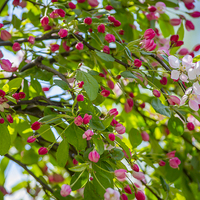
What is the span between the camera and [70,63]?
3.31 ft

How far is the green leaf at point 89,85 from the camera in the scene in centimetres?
56

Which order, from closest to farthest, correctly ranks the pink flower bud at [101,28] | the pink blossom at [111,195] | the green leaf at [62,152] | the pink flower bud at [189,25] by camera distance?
the pink blossom at [111,195] → the green leaf at [62,152] → the pink flower bud at [101,28] → the pink flower bud at [189,25]

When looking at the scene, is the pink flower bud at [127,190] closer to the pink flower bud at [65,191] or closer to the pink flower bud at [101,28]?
the pink flower bud at [65,191]

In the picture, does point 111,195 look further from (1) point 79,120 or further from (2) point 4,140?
(2) point 4,140

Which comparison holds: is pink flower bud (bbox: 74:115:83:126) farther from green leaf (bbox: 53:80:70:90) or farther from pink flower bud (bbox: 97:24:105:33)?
pink flower bud (bbox: 97:24:105:33)

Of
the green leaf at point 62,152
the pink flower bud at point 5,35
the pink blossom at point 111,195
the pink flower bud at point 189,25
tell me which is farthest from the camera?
the pink flower bud at point 189,25

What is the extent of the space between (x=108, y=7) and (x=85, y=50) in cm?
19

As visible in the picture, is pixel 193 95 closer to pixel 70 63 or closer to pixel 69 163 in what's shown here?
pixel 70 63

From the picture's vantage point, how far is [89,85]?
0.57 metres

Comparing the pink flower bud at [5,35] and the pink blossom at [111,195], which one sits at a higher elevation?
the pink flower bud at [5,35]

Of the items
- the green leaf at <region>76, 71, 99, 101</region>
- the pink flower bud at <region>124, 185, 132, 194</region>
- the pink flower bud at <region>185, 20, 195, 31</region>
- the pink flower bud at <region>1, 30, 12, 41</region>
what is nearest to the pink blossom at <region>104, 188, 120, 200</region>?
the pink flower bud at <region>124, 185, 132, 194</region>

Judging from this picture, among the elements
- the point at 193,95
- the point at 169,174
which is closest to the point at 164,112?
the point at 193,95

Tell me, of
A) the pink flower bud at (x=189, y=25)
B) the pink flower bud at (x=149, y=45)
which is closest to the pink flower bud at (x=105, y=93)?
the pink flower bud at (x=149, y=45)

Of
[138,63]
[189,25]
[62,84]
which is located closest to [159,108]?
[138,63]
